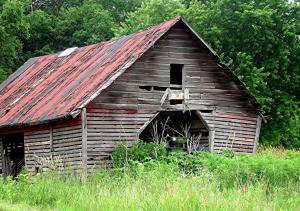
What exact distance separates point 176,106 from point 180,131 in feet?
6.71

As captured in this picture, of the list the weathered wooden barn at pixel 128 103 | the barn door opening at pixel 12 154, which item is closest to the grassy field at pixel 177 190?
the weathered wooden barn at pixel 128 103

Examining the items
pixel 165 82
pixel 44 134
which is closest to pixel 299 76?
pixel 165 82

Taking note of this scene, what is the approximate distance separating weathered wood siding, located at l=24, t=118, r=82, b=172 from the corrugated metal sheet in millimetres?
691

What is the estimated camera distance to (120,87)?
65.2 feet

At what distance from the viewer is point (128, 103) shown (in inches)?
785

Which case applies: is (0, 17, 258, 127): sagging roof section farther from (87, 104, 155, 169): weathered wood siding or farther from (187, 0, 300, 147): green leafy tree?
(187, 0, 300, 147): green leafy tree

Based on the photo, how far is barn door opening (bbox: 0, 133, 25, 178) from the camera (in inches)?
925

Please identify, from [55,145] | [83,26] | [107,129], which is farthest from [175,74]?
[83,26]

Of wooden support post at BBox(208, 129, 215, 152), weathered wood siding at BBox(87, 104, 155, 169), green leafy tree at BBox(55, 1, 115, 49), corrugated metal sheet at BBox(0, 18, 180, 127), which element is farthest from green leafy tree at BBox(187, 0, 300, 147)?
weathered wood siding at BBox(87, 104, 155, 169)

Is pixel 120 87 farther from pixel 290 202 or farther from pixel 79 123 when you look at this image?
pixel 290 202

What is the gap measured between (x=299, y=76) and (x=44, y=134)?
1832 centimetres

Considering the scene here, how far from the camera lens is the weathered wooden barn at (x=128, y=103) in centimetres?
1920

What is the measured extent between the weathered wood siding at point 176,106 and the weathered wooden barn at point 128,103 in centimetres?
3

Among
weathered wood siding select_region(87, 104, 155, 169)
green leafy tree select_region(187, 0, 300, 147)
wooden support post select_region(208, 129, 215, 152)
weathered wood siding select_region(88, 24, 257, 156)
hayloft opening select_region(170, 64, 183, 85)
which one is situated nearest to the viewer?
weathered wood siding select_region(87, 104, 155, 169)
